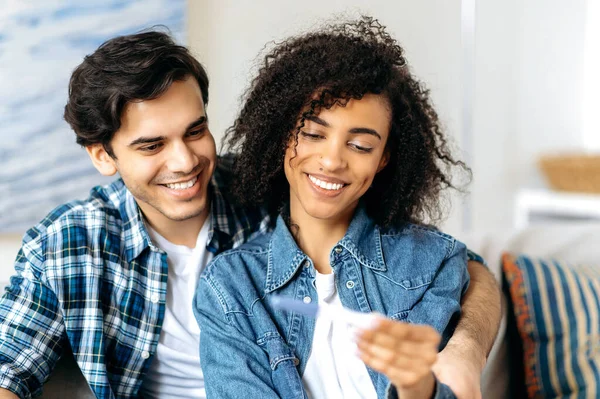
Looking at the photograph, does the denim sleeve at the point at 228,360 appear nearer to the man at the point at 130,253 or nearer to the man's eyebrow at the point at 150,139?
the man at the point at 130,253

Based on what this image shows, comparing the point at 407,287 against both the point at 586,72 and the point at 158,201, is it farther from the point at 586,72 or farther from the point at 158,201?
the point at 586,72

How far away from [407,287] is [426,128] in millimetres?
348

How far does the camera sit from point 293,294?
1.40 meters

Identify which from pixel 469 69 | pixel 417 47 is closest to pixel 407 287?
pixel 417 47

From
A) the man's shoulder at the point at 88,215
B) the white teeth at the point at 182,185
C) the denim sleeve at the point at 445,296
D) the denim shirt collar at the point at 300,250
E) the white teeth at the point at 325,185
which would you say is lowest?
the denim sleeve at the point at 445,296

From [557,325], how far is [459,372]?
0.64 metres

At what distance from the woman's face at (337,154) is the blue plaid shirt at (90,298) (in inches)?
11.3

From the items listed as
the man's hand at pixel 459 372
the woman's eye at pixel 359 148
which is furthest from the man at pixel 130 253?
the woman's eye at pixel 359 148

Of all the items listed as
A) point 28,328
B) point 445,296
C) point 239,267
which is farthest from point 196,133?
point 445,296

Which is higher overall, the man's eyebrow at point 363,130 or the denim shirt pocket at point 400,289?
the man's eyebrow at point 363,130

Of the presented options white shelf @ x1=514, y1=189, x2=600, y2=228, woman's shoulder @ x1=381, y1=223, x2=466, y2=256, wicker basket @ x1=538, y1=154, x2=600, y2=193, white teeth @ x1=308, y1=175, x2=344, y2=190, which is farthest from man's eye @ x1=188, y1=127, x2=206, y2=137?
wicker basket @ x1=538, y1=154, x2=600, y2=193

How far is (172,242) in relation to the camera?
164 centimetres

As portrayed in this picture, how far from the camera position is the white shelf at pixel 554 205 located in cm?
343

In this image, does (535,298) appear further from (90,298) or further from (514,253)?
(90,298)
